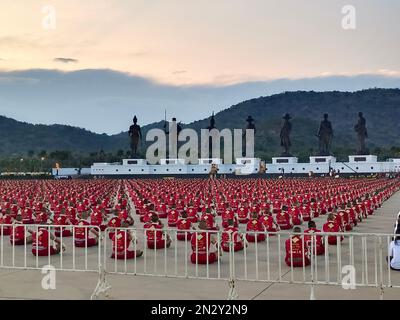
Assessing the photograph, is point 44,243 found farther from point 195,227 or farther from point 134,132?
point 134,132

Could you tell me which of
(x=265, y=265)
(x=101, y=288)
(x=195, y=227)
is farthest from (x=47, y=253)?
(x=195, y=227)

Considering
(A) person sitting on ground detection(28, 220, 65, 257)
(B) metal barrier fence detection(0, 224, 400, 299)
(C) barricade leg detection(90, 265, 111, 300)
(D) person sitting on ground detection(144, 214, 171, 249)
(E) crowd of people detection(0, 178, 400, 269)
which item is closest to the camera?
(C) barricade leg detection(90, 265, 111, 300)

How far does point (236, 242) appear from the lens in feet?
50.2

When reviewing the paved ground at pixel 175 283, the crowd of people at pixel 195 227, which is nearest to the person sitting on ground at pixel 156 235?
the crowd of people at pixel 195 227

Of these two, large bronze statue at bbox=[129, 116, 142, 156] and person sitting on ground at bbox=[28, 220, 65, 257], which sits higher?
large bronze statue at bbox=[129, 116, 142, 156]

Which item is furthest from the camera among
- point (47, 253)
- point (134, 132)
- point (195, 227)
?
point (134, 132)

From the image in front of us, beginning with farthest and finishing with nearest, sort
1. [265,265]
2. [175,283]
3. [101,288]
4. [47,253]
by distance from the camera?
[47,253]
[265,265]
[175,283]
[101,288]

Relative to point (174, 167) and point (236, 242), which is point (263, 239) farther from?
point (174, 167)

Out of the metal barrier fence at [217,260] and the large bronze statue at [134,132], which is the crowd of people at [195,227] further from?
the large bronze statue at [134,132]

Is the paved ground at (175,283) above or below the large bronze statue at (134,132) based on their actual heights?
below

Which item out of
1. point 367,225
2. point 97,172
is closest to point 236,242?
point 367,225

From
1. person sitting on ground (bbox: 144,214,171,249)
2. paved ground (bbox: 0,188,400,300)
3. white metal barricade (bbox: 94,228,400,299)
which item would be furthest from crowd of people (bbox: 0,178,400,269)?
paved ground (bbox: 0,188,400,300)

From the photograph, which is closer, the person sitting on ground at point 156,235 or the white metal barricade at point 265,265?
the white metal barricade at point 265,265

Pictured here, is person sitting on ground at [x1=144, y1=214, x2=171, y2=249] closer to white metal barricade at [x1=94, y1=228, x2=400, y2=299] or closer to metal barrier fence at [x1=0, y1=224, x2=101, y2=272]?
white metal barricade at [x1=94, y1=228, x2=400, y2=299]
